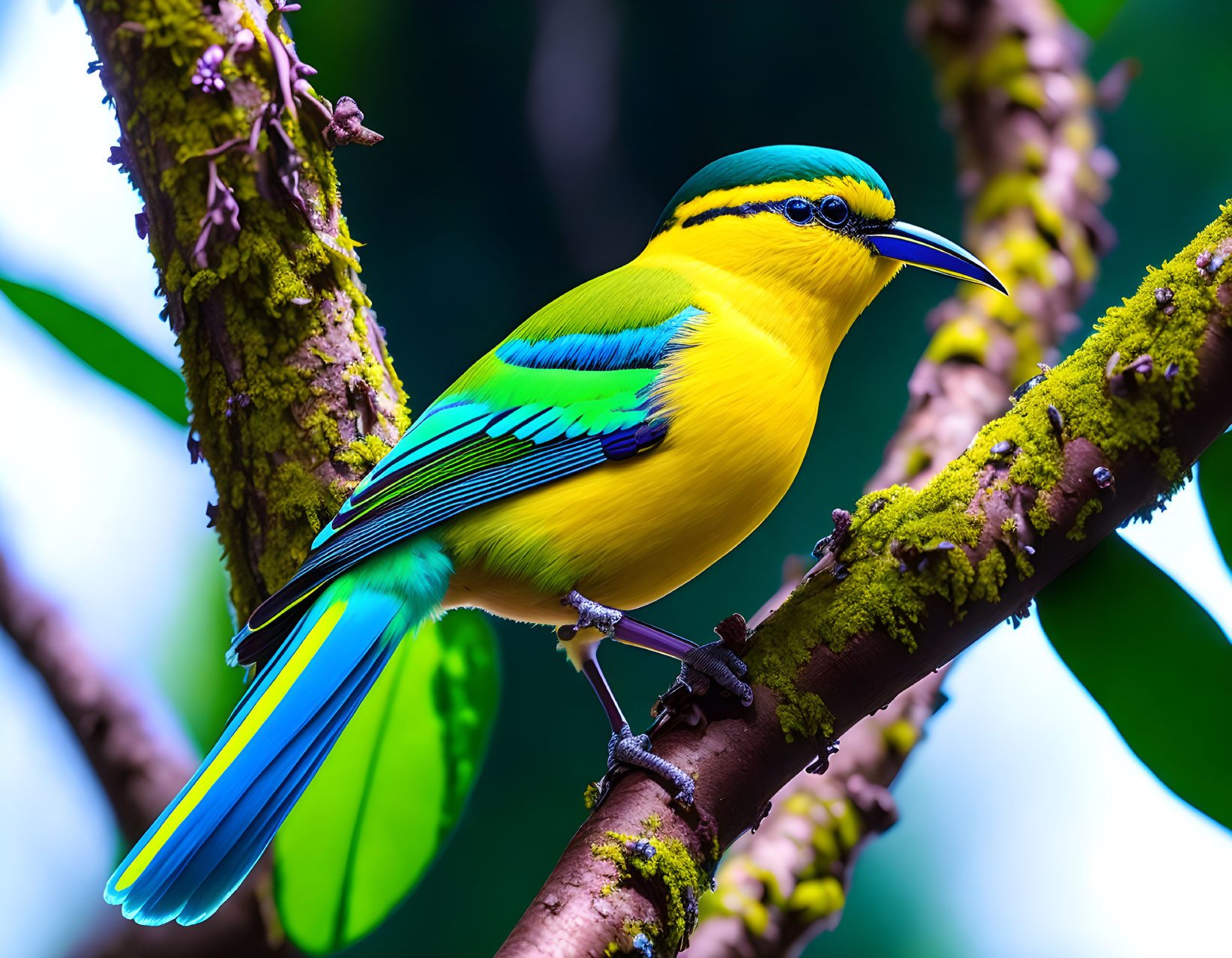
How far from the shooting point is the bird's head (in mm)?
1178

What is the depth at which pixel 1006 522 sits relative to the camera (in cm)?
106

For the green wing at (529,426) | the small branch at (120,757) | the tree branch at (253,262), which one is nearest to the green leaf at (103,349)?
the tree branch at (253,262)

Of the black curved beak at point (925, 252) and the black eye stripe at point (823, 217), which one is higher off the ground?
the black eye stripe at point (823, 217)

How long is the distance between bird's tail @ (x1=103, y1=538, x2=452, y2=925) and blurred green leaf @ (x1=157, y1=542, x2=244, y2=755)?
103 centimetres

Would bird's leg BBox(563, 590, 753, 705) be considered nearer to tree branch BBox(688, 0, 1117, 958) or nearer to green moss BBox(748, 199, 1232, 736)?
green moss BBox(748, 199, 1232, 736)

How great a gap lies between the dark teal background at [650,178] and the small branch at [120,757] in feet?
1.95

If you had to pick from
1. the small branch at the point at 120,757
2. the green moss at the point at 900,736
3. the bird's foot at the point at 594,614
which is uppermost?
the bird's foot at the point at 594,614

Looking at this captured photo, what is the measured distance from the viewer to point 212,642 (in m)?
1.99

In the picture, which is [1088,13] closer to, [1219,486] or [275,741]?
[1219,486]

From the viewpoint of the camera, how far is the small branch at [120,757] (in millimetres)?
1719

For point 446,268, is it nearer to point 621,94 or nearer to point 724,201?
point 621,94

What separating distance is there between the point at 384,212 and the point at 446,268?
21 centimetres

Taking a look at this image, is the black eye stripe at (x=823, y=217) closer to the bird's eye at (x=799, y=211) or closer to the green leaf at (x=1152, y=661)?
the bird's eye at (x=799, y=211)

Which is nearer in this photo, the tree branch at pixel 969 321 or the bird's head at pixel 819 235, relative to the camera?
the bird's head at pixel 819 235
